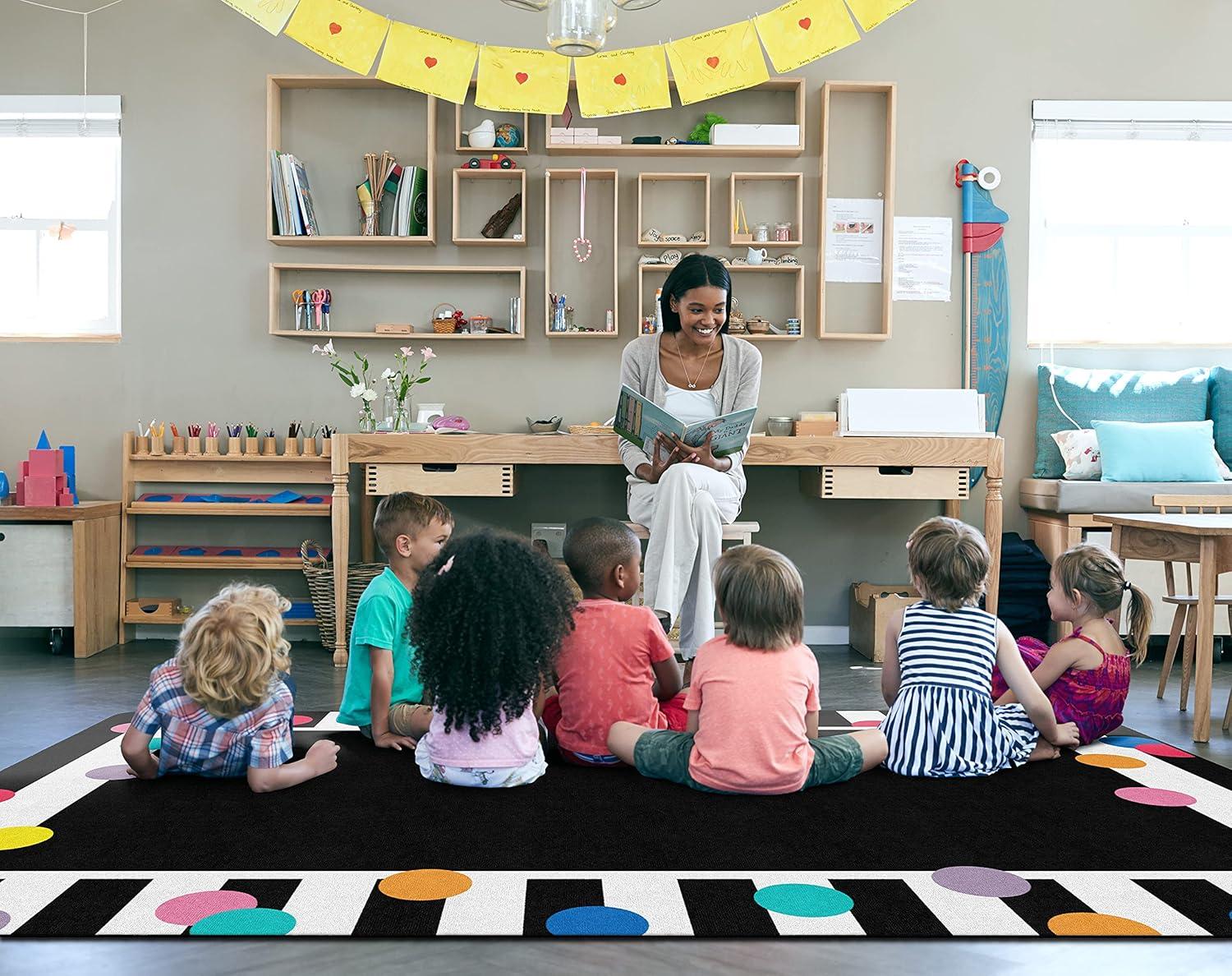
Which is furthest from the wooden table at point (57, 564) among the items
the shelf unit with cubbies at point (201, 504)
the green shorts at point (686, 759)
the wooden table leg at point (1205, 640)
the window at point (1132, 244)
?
the window at point (1132, 244)

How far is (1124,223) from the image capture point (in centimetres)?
445

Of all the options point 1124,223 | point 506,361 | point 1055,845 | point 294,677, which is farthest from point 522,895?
point 1124,223

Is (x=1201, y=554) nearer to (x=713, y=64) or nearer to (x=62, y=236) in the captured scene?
(x=713, y=64)

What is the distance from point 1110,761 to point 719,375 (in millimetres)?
1649

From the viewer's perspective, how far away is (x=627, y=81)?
3.91 m

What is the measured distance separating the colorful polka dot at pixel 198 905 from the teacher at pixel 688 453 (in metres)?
1.61

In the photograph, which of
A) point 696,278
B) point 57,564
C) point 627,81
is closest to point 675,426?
point 696,278

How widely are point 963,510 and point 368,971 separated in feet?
11.6

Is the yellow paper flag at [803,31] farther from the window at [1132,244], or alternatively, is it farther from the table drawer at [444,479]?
the table drawer at [444,479]

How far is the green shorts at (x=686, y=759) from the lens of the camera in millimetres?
2025

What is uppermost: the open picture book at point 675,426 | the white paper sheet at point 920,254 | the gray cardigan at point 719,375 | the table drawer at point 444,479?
the white paper sheet at point 920,254

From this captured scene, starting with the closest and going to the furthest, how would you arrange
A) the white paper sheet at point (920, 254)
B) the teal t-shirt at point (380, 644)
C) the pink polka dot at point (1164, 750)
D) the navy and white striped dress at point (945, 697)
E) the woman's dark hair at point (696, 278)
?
the navy and white striped dress at point (945, 697)
the teal t-shirt at point (380, 644)
the pink polka dot at point (1164, 750)
the woman's dark hair at point (696, 278)
the white paper sheet at point (920, 254)

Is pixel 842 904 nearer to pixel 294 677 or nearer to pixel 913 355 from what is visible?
pixel 294 677

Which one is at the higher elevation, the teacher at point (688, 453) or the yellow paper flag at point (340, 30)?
the yellow paper flag at point (340, 30)
